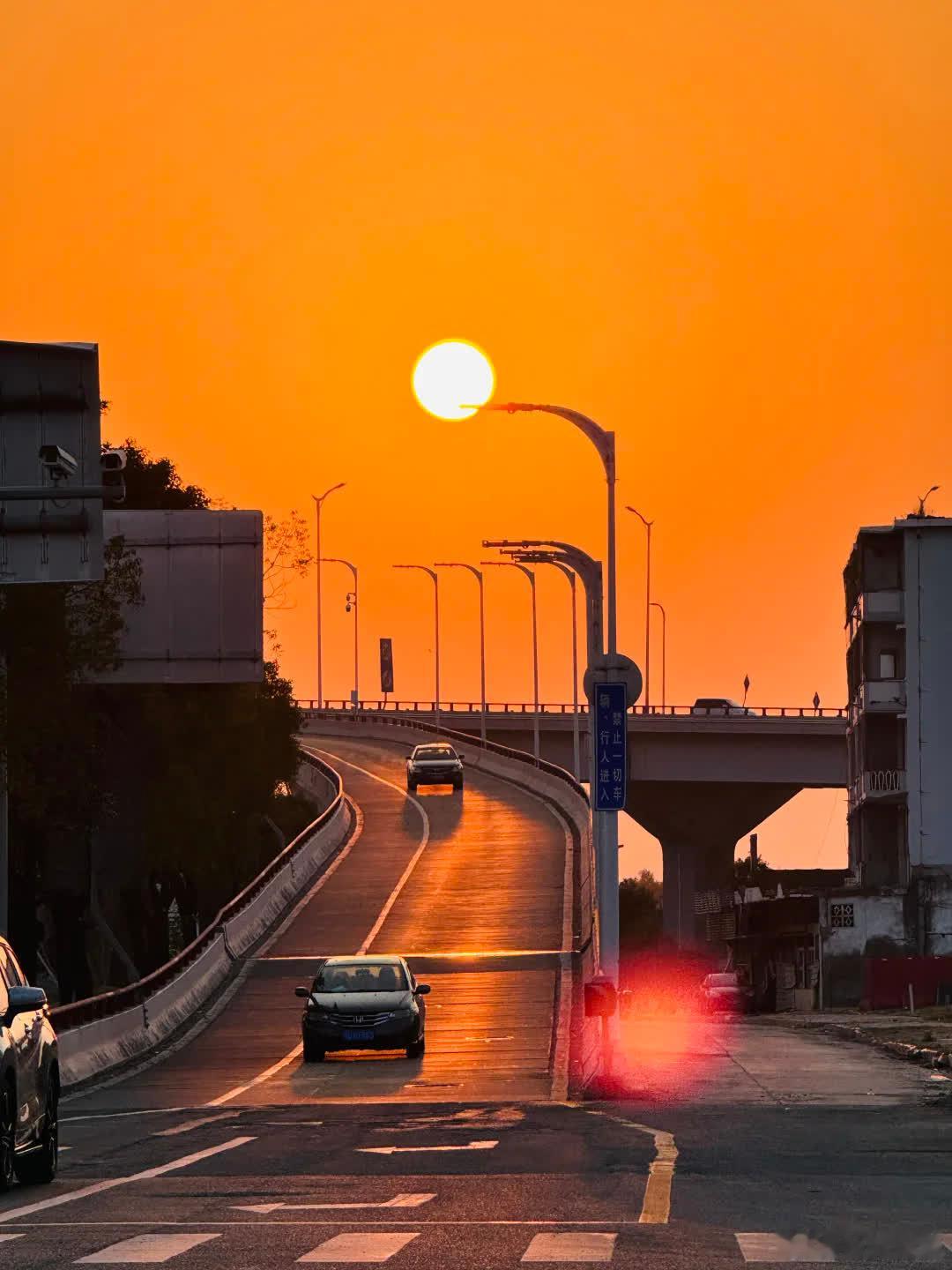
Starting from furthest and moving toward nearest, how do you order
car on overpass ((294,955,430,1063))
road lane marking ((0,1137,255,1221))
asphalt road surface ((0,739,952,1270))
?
car on overpass ((294,955,430,1063)) < road lane marking ((0,1137,255,1221)) < asphalt road surface ((0,739,952,1270))

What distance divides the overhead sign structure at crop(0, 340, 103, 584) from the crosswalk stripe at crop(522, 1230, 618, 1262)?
22483mm

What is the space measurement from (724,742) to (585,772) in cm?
1606

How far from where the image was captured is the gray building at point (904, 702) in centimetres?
9888

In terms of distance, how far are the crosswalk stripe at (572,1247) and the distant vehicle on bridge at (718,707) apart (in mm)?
120769

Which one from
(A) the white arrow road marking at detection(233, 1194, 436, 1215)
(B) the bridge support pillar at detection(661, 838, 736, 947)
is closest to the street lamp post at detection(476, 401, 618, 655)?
(A) the white arrow road marking at detection(233, 1194, 436, 1215)

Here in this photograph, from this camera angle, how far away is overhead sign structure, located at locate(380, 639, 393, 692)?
165500 millimetres

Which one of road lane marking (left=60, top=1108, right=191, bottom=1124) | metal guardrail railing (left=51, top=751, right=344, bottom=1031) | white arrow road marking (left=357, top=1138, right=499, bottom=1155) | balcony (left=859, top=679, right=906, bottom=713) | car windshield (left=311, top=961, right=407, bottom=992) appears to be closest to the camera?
white arrow road marking (left=357, top=1138, right=499, bottom=1155)

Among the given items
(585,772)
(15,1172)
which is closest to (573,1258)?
(15,1172)

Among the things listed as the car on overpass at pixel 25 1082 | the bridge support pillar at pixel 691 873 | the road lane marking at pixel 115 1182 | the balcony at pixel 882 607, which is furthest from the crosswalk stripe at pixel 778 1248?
the bridge support pillar at pixel 691 873

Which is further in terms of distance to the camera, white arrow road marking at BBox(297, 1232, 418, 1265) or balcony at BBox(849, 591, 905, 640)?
balcony at BBox(849, 591, 905, 640)

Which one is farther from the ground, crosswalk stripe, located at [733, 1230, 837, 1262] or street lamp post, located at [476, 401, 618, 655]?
street lamp post, located at [476, 401, 618, 655]

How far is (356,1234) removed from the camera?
44.9 ft

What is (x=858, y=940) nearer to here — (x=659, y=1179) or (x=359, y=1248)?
(x=659, y=1179)

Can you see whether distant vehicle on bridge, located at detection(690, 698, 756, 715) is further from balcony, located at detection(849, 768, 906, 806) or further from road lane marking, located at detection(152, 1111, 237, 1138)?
road lane marking, located at detection(152, 1111, 237, 1138)
